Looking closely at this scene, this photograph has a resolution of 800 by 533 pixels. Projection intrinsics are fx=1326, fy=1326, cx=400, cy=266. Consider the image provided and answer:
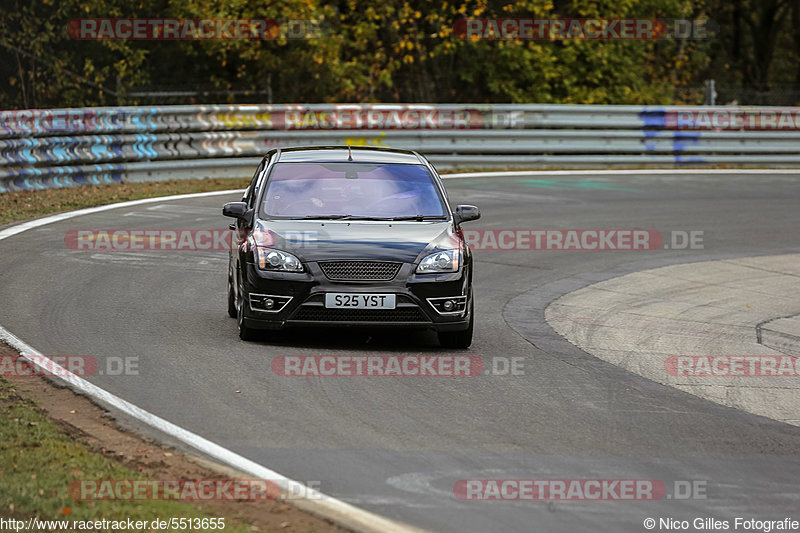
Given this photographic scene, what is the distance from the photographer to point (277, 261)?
33.7 ft

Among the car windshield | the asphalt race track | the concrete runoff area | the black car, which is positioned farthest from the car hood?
the concrete runoff area

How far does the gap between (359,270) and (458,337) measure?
103 centimetres

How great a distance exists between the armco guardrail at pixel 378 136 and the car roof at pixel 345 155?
28.4 ft

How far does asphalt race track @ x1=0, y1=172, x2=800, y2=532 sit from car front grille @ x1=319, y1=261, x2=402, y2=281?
591mm

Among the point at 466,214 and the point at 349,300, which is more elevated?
the point at 466,214

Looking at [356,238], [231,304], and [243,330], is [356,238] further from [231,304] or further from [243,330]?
[231,304]

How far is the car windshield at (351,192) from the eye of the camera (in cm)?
1100

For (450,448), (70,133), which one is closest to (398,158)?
(450,448)

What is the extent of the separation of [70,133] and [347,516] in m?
15.7

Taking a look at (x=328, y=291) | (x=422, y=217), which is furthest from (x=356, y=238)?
(x=422, y=217)

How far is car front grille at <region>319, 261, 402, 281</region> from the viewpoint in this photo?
10.2m

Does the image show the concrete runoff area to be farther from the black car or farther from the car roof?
the car roof

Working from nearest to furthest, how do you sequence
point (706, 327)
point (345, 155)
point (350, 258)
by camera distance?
point (350, 258)
point (345, 155)
point (706, 327)

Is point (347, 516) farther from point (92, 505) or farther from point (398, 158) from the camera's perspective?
point (398, 158)
